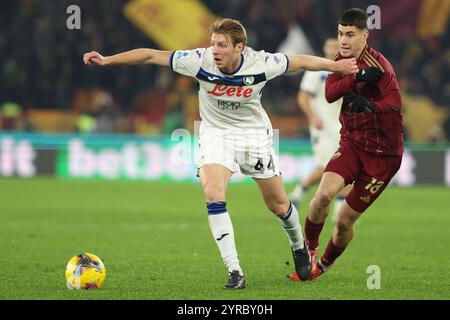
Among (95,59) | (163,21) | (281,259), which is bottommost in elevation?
(281,259)

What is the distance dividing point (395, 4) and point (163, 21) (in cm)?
505

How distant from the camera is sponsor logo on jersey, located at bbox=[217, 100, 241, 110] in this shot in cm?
827

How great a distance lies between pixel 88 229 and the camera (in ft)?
42.2

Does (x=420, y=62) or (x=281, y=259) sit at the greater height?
(x=420, y=62)

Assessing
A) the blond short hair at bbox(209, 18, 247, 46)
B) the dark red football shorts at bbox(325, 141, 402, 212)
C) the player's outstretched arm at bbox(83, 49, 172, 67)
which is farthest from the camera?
the dark red football shorts at bbox(325, 141, 402, 212)

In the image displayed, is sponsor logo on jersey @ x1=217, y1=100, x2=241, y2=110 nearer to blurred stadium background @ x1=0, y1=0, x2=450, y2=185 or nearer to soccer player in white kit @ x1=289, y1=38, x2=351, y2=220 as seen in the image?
soccer player in white kit @ x1=289, y1=38, x2=351, y2=220

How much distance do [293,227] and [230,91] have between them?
1300 millimetres

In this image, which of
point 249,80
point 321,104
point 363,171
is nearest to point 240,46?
point 249,80

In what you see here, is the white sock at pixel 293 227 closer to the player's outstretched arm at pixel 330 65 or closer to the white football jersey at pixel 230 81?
the white football jersey at pixel 230 81

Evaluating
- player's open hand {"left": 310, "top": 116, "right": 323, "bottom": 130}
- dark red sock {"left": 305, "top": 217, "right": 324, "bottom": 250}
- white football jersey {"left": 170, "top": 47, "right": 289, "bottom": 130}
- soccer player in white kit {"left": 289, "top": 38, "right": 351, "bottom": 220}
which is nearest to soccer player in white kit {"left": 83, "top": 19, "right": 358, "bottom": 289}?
white football jersey {"left": 170, "top": 47, "right": 289, "bottom": 130}

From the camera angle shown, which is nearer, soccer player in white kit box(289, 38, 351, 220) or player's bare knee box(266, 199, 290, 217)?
player's bare knee box(266, 199, 290, 217)

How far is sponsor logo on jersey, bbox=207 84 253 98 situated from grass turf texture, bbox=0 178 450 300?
1486mm
